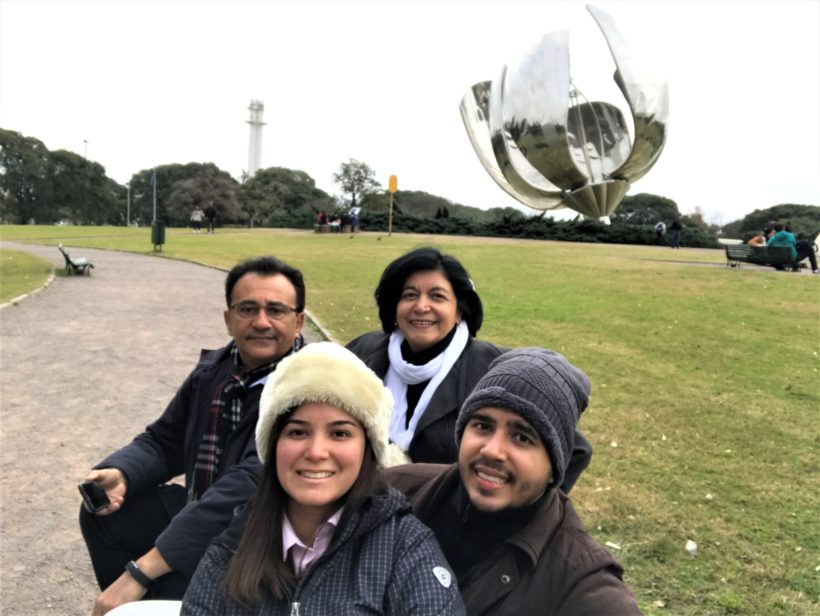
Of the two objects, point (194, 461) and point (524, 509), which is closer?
point (524, 509)

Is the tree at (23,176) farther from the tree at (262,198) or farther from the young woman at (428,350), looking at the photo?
the young woman at (428,350)

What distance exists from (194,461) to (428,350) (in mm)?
1065

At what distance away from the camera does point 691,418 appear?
6.08 meters

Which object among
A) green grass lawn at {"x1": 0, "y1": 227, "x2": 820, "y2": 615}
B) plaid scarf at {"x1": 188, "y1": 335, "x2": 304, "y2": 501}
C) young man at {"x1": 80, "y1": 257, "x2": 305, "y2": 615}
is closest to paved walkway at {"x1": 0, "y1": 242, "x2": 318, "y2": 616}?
young man at {"x1": 80, "y1": 257, "x2": 305, "y2": 615}

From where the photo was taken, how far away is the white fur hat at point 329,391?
186 centimetres

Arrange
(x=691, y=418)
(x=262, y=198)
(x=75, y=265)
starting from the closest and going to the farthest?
(x=691, y=418), (x=75, y=265), (x=262, y=198)

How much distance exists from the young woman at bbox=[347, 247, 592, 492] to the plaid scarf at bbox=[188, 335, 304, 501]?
2.07ft

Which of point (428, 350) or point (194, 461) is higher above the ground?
point (428, 350)

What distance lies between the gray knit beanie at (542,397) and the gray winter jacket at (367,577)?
34 centimetres

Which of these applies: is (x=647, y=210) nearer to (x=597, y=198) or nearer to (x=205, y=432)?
(x=597, y=198)

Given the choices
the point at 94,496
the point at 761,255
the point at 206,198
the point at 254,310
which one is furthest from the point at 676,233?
the point at 206,198

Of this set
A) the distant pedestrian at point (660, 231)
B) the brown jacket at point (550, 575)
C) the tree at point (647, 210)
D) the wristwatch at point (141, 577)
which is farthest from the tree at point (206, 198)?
the brown jacket at point (550, 575)

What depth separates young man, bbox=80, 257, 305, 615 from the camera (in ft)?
8.37

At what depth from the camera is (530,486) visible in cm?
171
